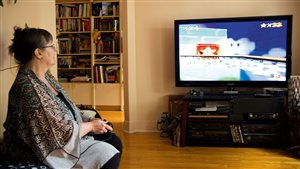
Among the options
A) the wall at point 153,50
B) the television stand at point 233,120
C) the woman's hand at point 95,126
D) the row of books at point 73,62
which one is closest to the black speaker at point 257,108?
the television stand at point 233,120

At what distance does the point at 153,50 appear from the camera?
4484 millimetres

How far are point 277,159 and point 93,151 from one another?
2.11 m

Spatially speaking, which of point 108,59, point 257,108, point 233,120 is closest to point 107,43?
point 108,59

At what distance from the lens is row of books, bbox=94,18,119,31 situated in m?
6.09

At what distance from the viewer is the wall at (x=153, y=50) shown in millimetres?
4302

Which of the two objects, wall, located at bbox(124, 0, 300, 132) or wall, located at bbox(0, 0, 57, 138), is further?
wall, located at bbox(124, 0, 300, 132)

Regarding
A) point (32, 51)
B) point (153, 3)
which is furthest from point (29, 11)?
point (153, 3)

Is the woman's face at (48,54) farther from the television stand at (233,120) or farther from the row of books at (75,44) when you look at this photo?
the row of books at (75,44)

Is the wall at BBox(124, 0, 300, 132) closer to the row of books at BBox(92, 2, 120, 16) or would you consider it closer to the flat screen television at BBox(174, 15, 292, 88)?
the flat screen television at BBox(174, 15, 292, 88)

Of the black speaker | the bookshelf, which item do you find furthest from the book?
the black speaker

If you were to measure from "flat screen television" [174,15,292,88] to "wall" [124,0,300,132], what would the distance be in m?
0.30

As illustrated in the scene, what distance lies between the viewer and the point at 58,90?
7.36 ft

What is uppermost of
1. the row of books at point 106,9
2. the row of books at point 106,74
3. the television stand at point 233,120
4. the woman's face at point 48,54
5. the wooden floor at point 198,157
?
the row of books at point 106,9

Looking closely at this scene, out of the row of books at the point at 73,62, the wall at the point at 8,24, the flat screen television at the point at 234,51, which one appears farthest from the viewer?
the row of books at the point at 73,62
